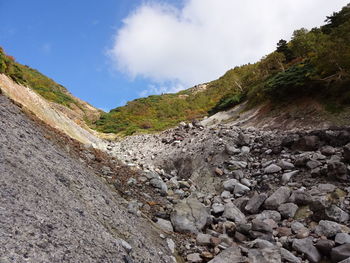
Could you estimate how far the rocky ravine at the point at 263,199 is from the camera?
572 centimetres

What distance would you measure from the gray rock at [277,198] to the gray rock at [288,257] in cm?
215

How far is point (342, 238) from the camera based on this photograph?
552 cm

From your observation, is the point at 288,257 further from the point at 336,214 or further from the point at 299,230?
the point at 336,214

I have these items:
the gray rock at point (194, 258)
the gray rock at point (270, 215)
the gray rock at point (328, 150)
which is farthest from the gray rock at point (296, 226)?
the gray rock at point (328, 150)

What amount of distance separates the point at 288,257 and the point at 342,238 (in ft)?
4.14

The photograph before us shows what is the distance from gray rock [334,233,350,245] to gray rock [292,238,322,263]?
0.51 meters

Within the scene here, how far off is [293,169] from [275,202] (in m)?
2.30

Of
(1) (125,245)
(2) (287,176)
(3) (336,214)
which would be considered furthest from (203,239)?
(2) (287,176)

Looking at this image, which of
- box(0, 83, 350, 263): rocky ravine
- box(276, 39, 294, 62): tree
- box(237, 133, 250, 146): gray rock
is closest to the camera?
box(0, 83, 350, 263): rocky ravine

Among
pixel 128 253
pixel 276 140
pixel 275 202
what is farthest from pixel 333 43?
pixel 128 253

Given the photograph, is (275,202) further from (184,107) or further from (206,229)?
(184,107)

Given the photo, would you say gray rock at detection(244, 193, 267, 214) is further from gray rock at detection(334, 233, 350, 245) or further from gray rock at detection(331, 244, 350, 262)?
gray rock at detection(331, 244, 350, 262)

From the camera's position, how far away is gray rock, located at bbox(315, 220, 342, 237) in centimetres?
591

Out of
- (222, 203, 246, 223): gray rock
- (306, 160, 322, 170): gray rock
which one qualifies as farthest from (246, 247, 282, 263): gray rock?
(306, 160, 322, 170): gray rock
